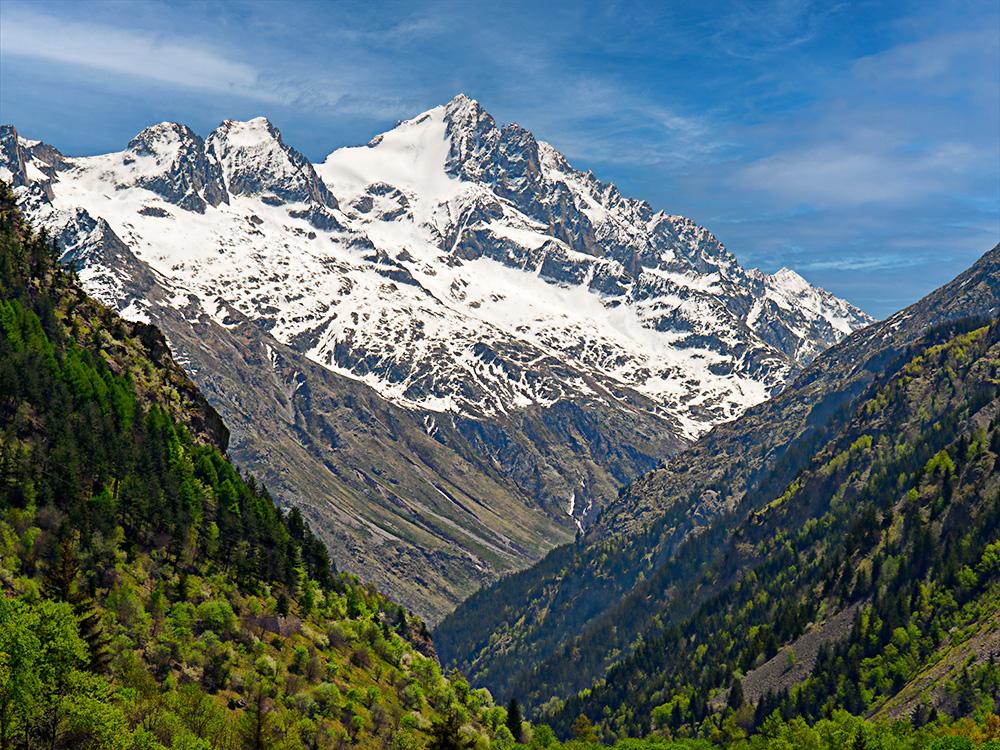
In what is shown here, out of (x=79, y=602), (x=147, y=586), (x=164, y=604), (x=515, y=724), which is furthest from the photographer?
(x=515, y=724)

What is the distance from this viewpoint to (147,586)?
442 ft

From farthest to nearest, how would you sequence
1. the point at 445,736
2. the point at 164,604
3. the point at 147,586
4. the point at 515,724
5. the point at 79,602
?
the point at 515,724 → the point at 147,586 → the point at 164,604 → the point at 79,602 → the point at 445,736

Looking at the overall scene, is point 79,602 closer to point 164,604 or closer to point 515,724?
point 164,604

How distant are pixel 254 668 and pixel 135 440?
51475 mm

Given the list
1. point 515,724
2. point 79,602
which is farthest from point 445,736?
point 515,724

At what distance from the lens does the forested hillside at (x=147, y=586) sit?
9231 cm

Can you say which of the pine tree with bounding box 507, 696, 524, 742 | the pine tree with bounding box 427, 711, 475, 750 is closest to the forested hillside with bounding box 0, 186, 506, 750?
the pine tree with bounding box 427, 711, 475, 750

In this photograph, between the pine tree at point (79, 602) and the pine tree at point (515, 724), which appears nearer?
the pine tree at point (79, 602)

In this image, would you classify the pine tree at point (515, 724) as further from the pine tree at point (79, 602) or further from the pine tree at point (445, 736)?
the pine tree at point (79, 602)

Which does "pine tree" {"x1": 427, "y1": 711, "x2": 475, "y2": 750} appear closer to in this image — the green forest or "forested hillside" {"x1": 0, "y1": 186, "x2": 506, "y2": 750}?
"forested hillside" {"x1": 0, "y1": 186, "x2": 506, "y2": 750}

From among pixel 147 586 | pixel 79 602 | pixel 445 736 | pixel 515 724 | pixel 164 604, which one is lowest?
pixel 515 724

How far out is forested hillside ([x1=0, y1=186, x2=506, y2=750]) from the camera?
92312mm

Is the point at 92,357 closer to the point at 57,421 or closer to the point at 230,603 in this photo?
the point at 57,421

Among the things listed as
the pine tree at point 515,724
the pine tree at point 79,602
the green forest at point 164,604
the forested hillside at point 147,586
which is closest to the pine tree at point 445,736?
the forested hillside at point 147,586
